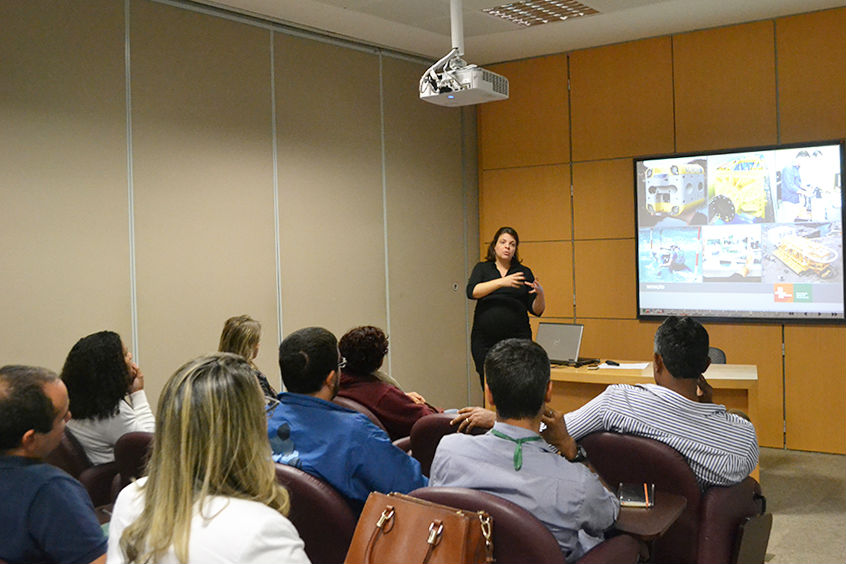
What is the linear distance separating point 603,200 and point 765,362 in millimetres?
1867

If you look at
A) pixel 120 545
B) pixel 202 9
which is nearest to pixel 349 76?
pixel 202 9

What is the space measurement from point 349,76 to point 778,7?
10.7ft

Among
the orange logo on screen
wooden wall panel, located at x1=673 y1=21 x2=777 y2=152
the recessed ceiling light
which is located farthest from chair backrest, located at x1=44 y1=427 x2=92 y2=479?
wooden wall panel, located at x1=673 y1=21 x2=777 y2=152

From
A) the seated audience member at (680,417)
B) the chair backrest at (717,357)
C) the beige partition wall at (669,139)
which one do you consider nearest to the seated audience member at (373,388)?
the seated audience member at (680,417)

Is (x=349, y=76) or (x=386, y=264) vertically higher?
(x=349, y=76)

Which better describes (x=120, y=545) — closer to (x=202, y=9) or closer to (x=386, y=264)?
(x=202, y=9)

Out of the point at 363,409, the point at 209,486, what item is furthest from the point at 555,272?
the point at 209,486

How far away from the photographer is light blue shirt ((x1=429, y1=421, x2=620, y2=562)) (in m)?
2.04

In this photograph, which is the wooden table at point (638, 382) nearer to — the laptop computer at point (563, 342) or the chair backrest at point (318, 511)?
the laptop computer at point (563, 342)

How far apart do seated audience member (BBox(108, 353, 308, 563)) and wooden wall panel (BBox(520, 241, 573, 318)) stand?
18.8 feet

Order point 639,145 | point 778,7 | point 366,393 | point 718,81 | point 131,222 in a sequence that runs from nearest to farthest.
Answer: point 366,393
point 131,222
point 778,7
point 718,81
point 639,145

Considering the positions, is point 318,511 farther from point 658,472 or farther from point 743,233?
point 743,233

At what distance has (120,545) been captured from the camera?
4.86 feet

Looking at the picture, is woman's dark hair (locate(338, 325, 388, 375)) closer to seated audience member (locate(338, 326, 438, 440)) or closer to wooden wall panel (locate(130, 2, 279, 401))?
seated audience member (locate(338, 326, 438, 440))
